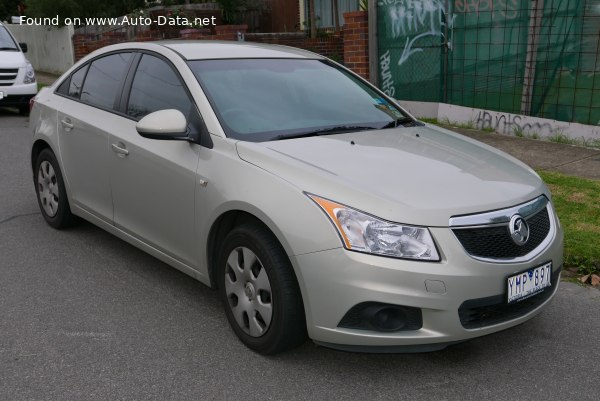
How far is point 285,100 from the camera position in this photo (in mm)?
4340

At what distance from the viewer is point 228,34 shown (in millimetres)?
14312

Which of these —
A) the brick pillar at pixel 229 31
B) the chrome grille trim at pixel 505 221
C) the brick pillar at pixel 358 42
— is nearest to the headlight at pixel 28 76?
the brick pillar at pixel 229 31

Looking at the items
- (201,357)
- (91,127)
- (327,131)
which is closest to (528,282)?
(327,131)

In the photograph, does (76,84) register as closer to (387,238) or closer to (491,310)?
(387,238)

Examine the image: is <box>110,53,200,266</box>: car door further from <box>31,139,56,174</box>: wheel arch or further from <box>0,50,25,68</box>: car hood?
<box>0,50,25,68</box>: car hood

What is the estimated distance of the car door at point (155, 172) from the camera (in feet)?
13.3

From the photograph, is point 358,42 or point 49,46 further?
point 49,46

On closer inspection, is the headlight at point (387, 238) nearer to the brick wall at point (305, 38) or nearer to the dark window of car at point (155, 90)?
the dark window of car at point (155, 90)

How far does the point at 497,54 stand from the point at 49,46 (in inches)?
615

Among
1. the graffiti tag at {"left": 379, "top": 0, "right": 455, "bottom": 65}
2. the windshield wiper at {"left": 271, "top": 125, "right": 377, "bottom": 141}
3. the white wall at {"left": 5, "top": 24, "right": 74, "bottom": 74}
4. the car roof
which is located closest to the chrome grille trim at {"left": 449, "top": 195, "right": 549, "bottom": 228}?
the windshield wiper at {"left": 271, "top": 125, "right": 377, "bottom": 141}

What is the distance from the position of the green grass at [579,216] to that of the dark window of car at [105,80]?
11.2ft

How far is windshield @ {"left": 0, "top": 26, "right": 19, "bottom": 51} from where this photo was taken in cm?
1417

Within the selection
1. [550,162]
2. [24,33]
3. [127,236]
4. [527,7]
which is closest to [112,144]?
[127,236]

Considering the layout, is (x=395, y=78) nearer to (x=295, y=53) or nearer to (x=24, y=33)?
(x=295, y=53)
